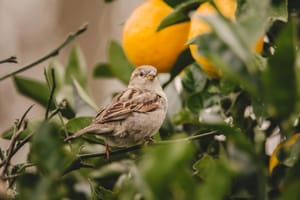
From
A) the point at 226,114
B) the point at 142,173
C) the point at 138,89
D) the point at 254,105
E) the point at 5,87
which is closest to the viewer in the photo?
the point at 142,173

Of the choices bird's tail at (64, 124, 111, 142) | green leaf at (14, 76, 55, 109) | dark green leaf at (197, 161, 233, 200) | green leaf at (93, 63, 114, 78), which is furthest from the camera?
green leaf at (93, 63, 114, 78)

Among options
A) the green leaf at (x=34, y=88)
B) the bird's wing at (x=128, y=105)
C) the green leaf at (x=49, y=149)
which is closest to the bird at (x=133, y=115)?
the bird's wing at (x=128, y=105)

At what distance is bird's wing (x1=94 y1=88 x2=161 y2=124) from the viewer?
153 cm

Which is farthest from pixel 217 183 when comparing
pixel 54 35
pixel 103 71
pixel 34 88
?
pixel 54 35

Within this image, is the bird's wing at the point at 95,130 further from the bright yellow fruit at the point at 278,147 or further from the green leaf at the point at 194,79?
the bright yellow fruit at the point at 278,147

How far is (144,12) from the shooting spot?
137 centimetres

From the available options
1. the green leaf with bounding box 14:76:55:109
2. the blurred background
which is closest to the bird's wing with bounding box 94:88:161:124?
the green leaf with bounding box 14:76:55:109

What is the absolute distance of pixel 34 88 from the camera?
4.95 ft

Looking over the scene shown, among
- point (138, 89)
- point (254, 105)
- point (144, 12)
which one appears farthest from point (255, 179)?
point (138, 89)

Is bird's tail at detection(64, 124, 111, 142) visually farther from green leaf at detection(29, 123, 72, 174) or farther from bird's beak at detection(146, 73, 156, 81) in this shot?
green leaf at detection(29, 123, 72, 174)

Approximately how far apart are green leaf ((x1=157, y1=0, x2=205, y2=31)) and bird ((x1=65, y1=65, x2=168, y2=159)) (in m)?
0.17

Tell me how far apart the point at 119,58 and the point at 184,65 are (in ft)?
0.98

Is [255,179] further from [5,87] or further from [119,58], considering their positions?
[5,87]

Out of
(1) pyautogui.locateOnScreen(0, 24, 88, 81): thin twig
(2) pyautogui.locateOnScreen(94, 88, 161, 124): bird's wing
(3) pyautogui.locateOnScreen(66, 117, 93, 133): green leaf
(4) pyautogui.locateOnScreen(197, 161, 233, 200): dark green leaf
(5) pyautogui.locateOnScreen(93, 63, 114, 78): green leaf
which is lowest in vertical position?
(2) pyautogui.locateOnScreen(94, 88, 161, 124): bird's wing
